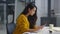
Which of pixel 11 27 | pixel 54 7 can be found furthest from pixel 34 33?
pixel 54 7

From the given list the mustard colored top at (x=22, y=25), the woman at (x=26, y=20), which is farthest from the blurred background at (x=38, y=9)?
the mustard colored top at (x=22, y=25)

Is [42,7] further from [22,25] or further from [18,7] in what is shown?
[22,25]

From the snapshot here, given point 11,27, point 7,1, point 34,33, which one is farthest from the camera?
point 7,1

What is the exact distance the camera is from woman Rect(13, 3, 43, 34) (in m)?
2.52

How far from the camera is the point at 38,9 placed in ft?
14.6

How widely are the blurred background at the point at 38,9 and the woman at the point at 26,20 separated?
1.48 metres

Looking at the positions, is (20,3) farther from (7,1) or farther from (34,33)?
(34,33)

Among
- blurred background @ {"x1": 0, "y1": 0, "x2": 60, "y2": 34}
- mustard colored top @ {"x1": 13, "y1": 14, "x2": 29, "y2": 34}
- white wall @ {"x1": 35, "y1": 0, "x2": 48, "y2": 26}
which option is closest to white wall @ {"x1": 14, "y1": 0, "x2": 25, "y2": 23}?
blurred background @ {"x1": 0, "y1": 0, "x2": 60, "y2": 34}

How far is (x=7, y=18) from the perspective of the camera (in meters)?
4.41

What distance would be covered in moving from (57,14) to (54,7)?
8.3 inches

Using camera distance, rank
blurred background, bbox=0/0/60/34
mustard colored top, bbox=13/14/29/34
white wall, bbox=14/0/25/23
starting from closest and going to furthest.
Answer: mustard colored top, bbox=13/14/29/34 → blurred background, bbox=0/0/60/34 → white wall, bbox=14/0/25/23

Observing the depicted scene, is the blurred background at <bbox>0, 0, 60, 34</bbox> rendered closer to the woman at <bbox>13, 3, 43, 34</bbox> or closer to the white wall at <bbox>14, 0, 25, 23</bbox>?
the white wall at <bbox>14, 0, 25, 23</bbox>

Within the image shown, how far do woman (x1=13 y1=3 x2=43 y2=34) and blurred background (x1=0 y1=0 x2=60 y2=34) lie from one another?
1.48 meters

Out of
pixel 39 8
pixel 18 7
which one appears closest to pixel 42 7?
pixel 39 8
